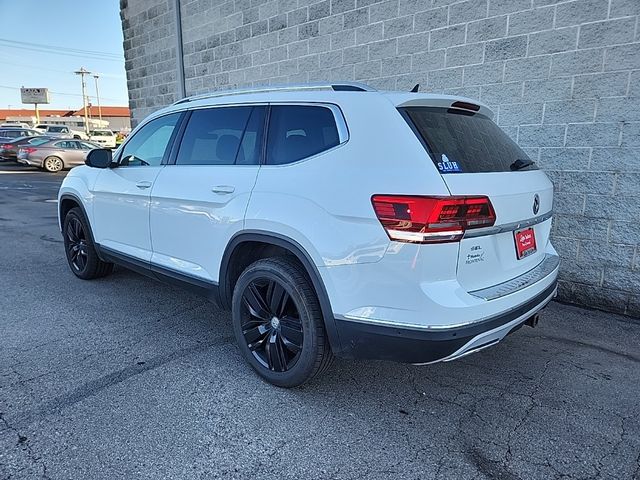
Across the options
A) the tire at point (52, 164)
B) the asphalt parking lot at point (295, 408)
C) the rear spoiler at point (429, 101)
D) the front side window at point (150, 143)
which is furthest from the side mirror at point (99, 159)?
the tire at point (52, 164)

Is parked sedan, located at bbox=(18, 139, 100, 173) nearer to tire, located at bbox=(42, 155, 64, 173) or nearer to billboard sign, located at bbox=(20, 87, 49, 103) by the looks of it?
tire, located at bbox=(42, 155, 64, 173)

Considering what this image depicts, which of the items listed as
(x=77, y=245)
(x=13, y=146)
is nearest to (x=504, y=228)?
(x=77, y=245)

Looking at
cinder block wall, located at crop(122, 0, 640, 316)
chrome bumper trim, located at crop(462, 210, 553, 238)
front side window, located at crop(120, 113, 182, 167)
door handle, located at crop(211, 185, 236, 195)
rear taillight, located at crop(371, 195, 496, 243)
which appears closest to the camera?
rear taillight, located at crop(371, 195, 496, 243)

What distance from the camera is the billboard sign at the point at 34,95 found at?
198ft

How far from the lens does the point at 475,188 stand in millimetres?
2398

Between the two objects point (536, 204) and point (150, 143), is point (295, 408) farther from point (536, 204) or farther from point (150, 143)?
point (150, 143)

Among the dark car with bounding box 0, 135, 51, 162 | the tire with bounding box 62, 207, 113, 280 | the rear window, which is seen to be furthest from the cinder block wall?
the dark car with bounding box 0, 135, 51, 162

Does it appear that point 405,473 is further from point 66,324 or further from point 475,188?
point 66,324

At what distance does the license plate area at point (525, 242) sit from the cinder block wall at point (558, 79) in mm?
1959

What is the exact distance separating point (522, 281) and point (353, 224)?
1.11 meters

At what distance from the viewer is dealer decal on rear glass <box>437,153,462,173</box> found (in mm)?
2373

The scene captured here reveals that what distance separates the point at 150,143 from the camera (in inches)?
164

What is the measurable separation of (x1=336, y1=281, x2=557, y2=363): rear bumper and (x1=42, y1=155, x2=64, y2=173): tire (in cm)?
2188

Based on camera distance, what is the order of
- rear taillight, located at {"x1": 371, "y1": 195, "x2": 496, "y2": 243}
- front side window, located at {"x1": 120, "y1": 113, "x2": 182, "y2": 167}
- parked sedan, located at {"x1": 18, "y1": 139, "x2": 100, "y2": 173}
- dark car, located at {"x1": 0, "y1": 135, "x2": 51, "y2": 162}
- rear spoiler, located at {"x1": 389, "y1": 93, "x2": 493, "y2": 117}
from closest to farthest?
rear taillight, located at {"x1": 371, "y1": 195, "x2": 496, "y2": 243} → rear spoiler, located at {"x1": 389, "y1": 93, "x2": 493, "y2": 117} → front side window, located at {"x1": 120, "y1": 113, "x2": 182, "y2": 167} → parked sedan, located at {"x1": 18, "y1": 139, "x2": 100, "y2": 173} → dark car, located at {"x1": 0, "y1": 135, "x2": 51, "y2": 162}
